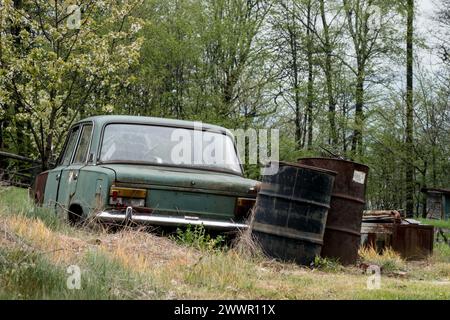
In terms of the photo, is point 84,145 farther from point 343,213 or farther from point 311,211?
point 343,213

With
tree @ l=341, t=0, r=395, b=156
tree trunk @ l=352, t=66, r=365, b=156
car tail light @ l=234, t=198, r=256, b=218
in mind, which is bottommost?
car tail light @ l=234, t=198, r=256, b=218

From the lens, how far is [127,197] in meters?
7.29

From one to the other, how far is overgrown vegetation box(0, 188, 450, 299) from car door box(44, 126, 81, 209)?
0.93m

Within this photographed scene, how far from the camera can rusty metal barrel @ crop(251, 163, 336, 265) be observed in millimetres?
7691

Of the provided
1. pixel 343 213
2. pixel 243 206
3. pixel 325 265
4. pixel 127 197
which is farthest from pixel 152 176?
pixel 343 213

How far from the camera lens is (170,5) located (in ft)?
105

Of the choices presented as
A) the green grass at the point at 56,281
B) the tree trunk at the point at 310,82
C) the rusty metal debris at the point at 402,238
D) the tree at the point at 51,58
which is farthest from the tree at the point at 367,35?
the green grass at the point at 56,281

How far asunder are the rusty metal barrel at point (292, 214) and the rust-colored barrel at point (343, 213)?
40 centimetres

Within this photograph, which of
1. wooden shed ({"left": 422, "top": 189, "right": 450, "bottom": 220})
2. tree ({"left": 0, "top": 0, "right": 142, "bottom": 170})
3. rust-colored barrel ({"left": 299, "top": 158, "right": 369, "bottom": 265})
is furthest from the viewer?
wooden shed ({"left": 422, "top": 189, "right": 450, "bottom": 220})

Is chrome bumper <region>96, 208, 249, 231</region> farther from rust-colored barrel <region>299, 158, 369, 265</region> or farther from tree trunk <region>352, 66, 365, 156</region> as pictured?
tree trunk <region>352, 66, 365, 156</region>

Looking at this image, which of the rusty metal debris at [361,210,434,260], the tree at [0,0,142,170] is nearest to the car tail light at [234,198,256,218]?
the rusty metal debris at [361,210,434,260]
